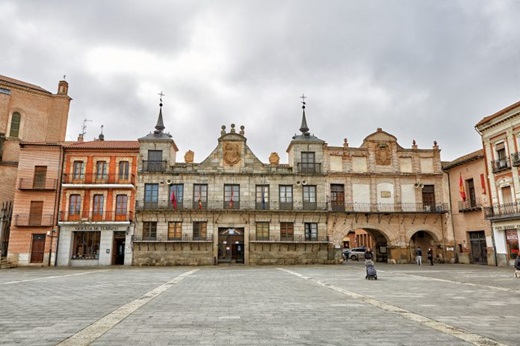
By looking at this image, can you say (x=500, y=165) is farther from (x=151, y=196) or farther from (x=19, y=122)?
(x=19, y=122)

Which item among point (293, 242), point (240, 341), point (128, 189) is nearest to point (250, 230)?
point (293, 242)

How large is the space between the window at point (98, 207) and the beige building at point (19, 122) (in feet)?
Result: 21.2

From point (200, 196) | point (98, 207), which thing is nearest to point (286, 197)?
point (200, 196)

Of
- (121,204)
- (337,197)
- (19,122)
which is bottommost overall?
(121,204)

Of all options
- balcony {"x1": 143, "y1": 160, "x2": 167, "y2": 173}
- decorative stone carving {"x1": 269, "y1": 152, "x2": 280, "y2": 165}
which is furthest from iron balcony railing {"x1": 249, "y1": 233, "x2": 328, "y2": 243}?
balcony {"x1": 143, "y1": 160, "x2": 167, "y2": 173}

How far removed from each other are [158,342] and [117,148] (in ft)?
100

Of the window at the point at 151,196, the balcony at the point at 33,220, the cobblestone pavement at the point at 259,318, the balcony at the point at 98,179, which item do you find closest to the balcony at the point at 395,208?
the window at the point at 151,196

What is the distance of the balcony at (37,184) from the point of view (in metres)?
32.1

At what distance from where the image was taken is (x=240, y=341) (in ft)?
19.6

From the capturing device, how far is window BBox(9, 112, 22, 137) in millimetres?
37241

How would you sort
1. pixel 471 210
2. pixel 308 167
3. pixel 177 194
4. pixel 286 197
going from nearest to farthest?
pixel 471 210
pixel 177 194
pixel 286 197
pixel 308 167

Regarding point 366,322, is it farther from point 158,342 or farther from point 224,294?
point 224,294

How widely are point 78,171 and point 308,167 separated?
20.8 meters

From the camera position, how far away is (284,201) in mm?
34469
